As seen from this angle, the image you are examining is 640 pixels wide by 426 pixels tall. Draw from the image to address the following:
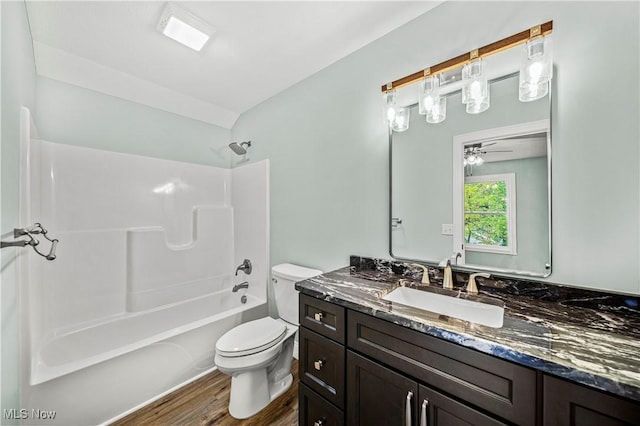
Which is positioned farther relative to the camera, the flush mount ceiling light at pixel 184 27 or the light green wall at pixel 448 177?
the flush mount ceiling light at pixel 184 27

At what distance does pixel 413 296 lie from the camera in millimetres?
1248

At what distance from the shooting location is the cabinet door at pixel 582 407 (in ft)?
1.83

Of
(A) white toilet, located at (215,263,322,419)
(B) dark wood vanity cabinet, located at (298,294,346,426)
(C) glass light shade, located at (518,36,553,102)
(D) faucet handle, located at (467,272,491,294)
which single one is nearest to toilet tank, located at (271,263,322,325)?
(A) white toilet, located at (215,263,322,419)

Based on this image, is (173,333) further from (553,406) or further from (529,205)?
(529,205)

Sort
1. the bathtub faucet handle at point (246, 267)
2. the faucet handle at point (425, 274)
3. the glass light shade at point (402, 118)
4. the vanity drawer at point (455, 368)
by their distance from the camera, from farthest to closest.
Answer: the bathtub faucet handle at point (246, 267)
the glass light shade at point (402, 118)
the faucet handle at point (425, 274)
the vanity drawer at point (455, 368)

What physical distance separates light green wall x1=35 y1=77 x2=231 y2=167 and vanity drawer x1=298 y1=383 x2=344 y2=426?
7.91 feet

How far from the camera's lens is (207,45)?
1714 mm

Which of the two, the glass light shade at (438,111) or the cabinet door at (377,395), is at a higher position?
the glass light shade at (438,111)

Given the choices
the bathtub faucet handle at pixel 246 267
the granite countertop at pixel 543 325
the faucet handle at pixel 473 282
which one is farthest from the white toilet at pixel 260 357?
the faucet handle at pixel 473 282

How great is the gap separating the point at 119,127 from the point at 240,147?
1.03m

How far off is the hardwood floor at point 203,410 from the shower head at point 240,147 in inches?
83.6

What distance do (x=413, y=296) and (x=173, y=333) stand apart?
171 cm

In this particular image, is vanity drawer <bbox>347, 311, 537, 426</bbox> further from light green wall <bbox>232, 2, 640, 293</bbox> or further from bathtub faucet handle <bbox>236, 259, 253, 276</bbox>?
bathtub faucet handle <bbox>236, 259, 253, 276</bbox>

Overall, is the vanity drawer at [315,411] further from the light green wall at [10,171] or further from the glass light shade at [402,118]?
the glass light shade at [402,118]
